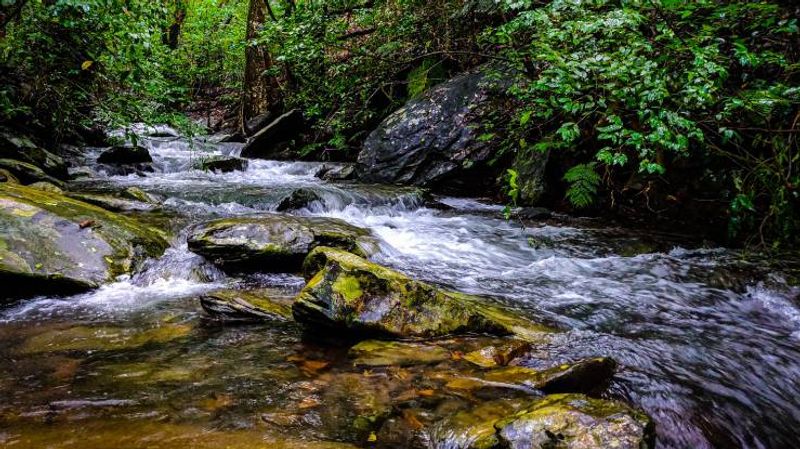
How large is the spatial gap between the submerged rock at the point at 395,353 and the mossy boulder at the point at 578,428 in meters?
0.87

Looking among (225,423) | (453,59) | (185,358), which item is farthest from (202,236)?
(453,59)

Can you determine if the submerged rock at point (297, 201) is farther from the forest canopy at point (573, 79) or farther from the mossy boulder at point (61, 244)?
the mossy boulder at point (61, 244)

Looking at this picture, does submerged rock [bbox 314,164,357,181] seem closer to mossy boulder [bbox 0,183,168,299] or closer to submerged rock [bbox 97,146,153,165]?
submerged rock [bbox 97,146,153,165]

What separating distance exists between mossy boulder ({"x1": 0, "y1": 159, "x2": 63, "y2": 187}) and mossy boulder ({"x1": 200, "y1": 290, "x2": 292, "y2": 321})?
5.42 metres

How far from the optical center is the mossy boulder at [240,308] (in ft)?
11.4

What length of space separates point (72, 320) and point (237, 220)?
6.69ft

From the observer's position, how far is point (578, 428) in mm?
1759

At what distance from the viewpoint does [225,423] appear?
6.68 feet

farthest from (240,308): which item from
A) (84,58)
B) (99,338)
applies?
(84,58)

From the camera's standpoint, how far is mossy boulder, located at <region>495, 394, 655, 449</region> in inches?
67.4

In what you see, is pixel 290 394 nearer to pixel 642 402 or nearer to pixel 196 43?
pixel 642 402

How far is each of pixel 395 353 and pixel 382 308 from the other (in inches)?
15.0

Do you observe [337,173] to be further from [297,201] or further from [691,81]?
[691,81]

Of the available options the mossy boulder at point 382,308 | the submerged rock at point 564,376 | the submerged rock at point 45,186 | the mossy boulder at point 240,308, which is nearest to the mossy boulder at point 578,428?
the submerged rock at point 564,376
